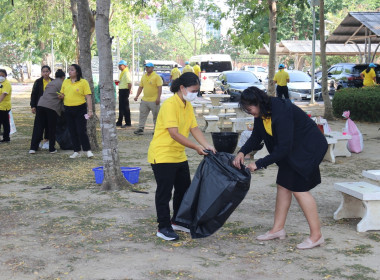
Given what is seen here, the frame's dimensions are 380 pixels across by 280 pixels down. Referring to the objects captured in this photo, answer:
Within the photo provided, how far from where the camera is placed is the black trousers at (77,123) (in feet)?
33.1

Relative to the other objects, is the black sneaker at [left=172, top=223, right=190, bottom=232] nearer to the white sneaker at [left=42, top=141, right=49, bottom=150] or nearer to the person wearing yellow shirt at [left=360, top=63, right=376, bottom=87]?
the white sneaker at [left=42, top=141, right=49, bottom=150]

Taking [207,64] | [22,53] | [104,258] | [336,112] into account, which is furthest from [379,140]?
[22,53]

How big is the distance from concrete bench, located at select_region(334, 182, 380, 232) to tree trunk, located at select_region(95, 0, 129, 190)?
3108 mm

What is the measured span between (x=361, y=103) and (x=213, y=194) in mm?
12730

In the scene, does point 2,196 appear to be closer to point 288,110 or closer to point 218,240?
point 218,240

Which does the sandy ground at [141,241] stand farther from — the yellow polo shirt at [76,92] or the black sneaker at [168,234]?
the yellow polo shirt at [76,92]

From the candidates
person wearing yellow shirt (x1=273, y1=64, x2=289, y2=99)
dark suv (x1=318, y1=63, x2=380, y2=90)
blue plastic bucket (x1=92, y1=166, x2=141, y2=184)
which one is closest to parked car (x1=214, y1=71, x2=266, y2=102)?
person wearing yellow shirt (x1=273, y1=64, x2=289, y2=99)

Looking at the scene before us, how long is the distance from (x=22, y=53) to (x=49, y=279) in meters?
58.1

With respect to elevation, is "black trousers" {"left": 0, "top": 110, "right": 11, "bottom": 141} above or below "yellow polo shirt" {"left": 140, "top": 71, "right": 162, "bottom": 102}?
below

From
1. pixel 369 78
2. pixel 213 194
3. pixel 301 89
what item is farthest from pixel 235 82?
pixel 213 194

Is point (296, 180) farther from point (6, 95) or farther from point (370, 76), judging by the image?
point (370, 76)

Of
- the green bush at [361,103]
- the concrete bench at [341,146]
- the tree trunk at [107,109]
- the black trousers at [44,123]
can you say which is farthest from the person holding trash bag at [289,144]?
the green bush at [361,103]

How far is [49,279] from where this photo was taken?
4.58 meters

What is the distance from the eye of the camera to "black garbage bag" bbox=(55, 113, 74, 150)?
1158 cm
